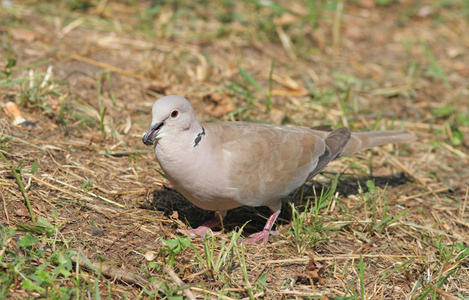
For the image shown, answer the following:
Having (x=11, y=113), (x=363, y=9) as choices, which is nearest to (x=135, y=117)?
(x=11, y=113)

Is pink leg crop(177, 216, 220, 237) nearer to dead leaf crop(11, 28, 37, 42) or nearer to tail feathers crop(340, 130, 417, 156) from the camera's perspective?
tail feathers crop(340, 130, 417, 156)

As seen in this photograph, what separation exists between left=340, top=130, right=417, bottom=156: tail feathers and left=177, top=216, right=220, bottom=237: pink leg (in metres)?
1.22

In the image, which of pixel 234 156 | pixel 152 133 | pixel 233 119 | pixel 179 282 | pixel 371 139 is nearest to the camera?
pixel 179 282

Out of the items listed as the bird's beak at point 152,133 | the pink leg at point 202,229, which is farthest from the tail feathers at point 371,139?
the bird's beak at point 152,133

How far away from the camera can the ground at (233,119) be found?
9.95 feet

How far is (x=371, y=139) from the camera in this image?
424cm

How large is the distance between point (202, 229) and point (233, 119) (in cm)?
157

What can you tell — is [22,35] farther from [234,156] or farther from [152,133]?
[234,156]

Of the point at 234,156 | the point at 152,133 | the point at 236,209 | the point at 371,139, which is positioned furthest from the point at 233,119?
the point at 152,133

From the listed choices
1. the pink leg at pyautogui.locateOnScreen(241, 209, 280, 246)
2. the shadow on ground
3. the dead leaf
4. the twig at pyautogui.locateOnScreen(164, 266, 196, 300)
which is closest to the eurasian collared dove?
the pink leg at pyautogui.locateOnScreen(241, 209, 280, 246)

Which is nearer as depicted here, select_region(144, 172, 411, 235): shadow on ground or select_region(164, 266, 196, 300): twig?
select_region(164, 266, 196, 300): twig

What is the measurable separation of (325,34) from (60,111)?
406 cm

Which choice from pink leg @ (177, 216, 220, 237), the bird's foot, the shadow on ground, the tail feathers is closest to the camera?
pink leg @ (177, 216, 220, 237)

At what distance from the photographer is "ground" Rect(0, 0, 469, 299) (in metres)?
3.03
